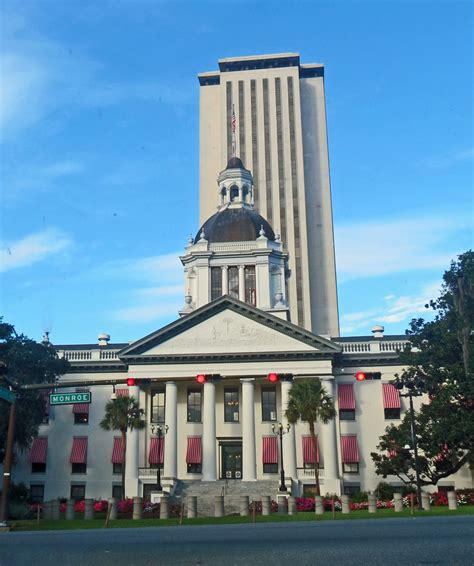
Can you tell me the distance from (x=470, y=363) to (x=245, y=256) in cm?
2389

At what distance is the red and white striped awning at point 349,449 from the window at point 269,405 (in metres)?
5.65

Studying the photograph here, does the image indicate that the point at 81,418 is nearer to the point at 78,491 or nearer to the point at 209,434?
the point at 78,491

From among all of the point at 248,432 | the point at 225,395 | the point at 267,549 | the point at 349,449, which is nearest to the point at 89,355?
the point at 225,395

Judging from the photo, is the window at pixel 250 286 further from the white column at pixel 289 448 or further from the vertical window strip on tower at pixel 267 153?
the vertical window strip on tower at pixel 267 153

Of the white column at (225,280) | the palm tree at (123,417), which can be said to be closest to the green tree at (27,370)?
the palm tree at (123,417)

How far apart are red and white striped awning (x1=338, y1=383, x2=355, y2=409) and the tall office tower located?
4307cm

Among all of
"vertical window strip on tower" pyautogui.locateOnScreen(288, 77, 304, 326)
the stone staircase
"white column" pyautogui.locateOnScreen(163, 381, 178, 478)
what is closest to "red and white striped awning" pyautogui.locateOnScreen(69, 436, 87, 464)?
"white column" pyautogui.locateOnScreen(163, 381, 178, 478)

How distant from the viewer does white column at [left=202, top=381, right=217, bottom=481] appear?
47.8m

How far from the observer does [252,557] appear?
1217 centimetres

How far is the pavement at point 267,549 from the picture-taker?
1162 cm

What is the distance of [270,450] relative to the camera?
168 ft

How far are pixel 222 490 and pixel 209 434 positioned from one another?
4.58 metres

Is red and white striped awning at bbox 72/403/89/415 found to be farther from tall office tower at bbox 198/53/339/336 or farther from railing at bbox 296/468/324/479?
tall office tower at bbox 198/53/339/336

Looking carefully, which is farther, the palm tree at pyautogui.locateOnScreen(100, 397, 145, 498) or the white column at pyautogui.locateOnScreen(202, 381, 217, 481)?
the white column at pyautogui.locateOnScreen(202, 381, 217, 481)
